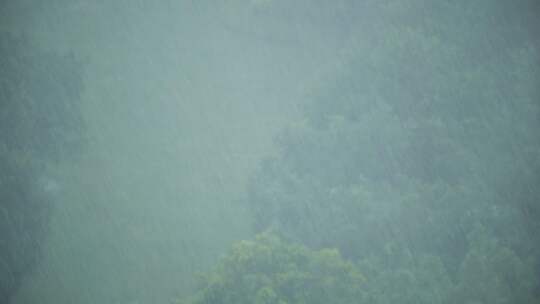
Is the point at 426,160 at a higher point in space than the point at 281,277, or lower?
higher

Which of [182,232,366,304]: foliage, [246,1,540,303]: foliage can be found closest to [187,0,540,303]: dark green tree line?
[246,1,540,303]: foliage

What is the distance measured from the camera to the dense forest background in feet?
22.8

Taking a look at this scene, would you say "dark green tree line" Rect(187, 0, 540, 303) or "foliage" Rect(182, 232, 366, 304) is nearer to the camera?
"foliage" Rect(182, 232, 366, 304)

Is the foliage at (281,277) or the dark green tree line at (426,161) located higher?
the dark green tree line at (426,161)

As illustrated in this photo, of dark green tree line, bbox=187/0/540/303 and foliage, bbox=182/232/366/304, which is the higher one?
dark green tree line, bbox=187/0/540/303

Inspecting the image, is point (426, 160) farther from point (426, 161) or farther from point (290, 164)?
point (290, 164)

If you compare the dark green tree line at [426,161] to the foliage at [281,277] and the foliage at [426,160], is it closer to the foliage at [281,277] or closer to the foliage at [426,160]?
the foliage at [426,160]

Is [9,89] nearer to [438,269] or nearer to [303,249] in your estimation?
[303,249]

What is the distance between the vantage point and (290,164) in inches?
438

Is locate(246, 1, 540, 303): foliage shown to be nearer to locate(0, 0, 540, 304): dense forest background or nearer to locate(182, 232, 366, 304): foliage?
→ locate(0, 0, 540, 304): dense forest background

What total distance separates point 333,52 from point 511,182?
10.9 metres

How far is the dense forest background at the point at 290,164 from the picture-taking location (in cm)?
696

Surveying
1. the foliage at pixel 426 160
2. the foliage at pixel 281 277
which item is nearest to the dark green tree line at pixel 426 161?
the foliage at pixel 426 160

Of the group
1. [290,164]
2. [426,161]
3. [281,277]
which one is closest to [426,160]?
[426,161]
